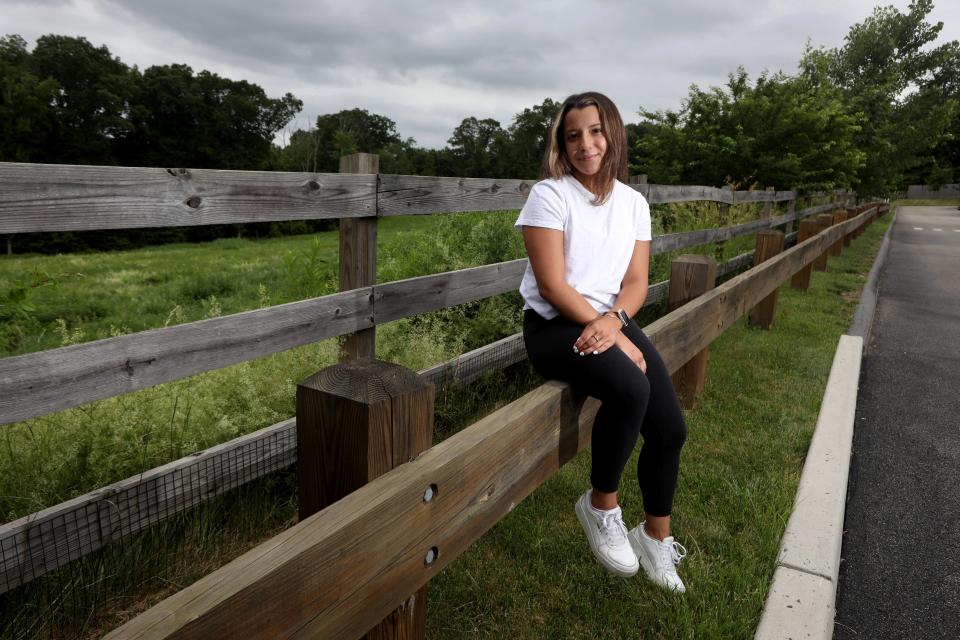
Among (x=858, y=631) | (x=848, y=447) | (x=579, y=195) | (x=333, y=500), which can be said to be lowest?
(x=858, y=631)

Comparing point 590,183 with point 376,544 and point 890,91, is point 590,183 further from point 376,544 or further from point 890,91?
point 890,91

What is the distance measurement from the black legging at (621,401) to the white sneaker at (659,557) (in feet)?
0.37

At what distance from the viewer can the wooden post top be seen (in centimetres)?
104

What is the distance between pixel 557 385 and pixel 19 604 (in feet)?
5.90

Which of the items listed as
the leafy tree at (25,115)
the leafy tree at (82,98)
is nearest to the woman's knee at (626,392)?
the leafy tree at (25,115)

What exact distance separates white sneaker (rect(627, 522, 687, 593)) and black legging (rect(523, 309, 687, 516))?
11cm

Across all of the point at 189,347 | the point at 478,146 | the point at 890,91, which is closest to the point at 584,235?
the point at 189,347

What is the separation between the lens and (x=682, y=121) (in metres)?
13.3

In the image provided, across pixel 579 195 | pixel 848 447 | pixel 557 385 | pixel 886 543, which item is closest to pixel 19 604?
pixel 557 385

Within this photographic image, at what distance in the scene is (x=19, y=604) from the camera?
6.43 ft

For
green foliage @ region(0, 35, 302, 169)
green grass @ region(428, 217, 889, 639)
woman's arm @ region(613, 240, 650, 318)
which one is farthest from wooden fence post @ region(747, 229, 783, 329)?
green foliage @ region(0, 35, 302, 169)

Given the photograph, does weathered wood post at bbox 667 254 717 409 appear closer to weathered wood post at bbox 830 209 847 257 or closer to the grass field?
the grass field

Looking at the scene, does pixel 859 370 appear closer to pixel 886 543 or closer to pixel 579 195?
pixel 886 543

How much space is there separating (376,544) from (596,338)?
113 cm
